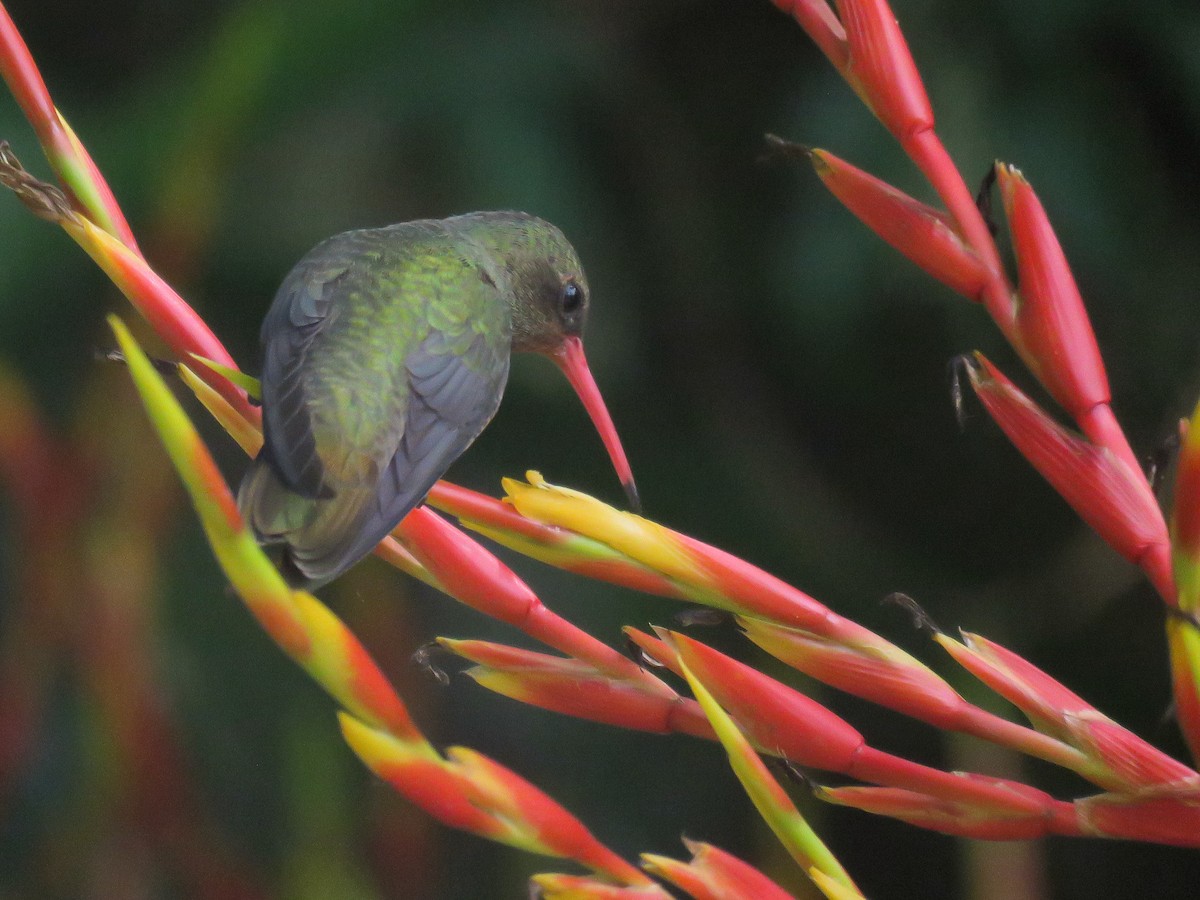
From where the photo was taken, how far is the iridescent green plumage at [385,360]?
0.43 m

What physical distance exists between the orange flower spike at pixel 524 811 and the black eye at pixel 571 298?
507 millimetres

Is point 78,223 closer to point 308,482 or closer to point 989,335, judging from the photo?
point 308,482

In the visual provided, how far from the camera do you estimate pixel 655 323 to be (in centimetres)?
150

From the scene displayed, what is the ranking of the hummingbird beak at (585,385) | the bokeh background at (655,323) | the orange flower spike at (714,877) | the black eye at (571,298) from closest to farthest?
the orange flower spike at (714,877), the hummingbird beak at (585,385), the black eye at (571,298), the bokeh background at (655,323)

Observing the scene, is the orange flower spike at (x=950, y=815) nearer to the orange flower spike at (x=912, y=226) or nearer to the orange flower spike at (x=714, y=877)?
the orange flower spike at (x=714, y=877)

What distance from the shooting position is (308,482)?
1.42 ft

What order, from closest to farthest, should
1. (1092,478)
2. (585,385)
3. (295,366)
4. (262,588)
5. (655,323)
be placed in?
1. (262,588)
2. (1092,478)
3. (295,366)
4. (585,385)
5. (655,323)

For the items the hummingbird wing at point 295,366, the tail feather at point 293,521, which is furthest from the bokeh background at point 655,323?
the tail feather at point 293,521

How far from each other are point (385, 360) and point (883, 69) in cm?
31

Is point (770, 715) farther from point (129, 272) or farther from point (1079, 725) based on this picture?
point (129, 272)

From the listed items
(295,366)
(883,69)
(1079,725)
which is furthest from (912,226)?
(295,366)

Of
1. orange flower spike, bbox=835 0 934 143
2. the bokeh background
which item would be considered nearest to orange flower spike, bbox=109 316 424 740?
orange flower spike, bbox=835 0 934 143

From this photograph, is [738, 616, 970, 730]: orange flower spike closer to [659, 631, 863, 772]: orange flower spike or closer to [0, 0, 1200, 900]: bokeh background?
[659, 631, 863, 772]: orange flower spike

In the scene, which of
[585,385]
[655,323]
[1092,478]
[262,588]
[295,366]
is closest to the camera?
[262,588]
